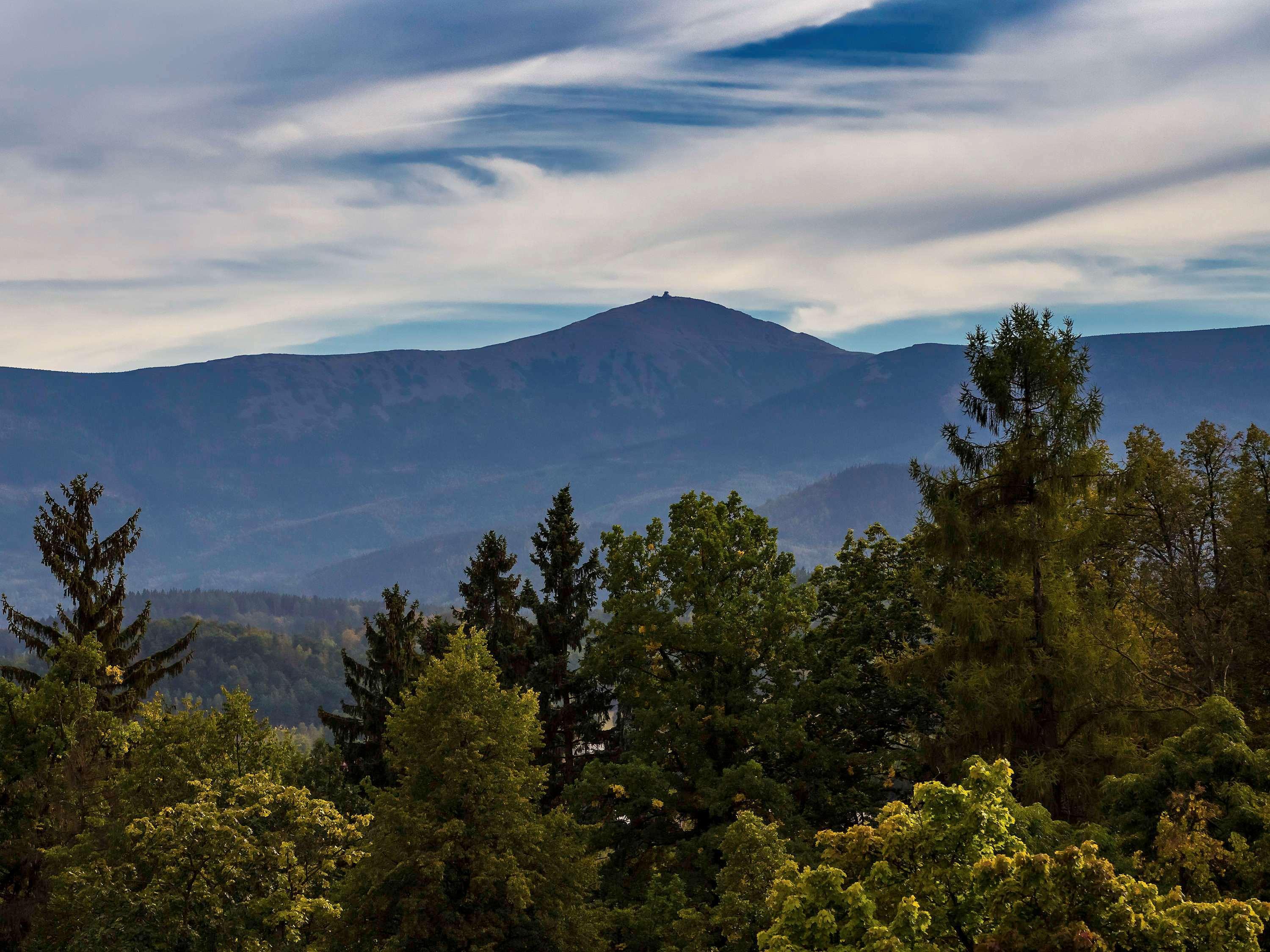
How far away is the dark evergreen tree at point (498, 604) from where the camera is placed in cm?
4359


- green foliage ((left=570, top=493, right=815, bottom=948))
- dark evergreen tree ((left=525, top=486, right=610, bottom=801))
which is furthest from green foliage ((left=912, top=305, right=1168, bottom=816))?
dark evergreen tree ((left=525, top=486, right=610, bottom=801))

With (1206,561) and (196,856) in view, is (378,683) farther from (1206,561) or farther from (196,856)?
(1206,561)

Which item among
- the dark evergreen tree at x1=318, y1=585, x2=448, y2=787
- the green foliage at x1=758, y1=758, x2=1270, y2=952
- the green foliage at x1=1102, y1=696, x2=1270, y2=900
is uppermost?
the green foliage at x1=758, y1=758, x2=1270, y2=952

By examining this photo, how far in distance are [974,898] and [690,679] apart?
66.0 feet

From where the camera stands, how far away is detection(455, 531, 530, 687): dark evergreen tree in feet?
143

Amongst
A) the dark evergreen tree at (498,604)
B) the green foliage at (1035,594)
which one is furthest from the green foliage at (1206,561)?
the dark evergreen tree at (498,604)

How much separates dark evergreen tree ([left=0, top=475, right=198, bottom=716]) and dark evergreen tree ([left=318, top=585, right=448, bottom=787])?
8423mm

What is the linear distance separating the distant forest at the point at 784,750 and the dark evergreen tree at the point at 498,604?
5.94 meters

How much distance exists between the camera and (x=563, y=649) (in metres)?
43.2

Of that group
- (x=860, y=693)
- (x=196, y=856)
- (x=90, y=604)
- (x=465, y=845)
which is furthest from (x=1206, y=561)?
(x=90, y=604)

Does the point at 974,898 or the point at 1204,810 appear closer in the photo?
the point at 974,898

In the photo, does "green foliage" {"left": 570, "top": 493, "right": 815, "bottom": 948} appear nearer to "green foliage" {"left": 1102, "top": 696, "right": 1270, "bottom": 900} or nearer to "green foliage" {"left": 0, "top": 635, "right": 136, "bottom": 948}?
"green foliage" {"left": 1102, "top": 696, "right": 1270, "bottom": 900}

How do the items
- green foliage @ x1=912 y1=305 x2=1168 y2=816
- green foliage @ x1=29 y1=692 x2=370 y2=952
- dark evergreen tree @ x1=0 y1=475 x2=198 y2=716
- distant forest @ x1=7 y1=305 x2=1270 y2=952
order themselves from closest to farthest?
1. distant forest @ x1=7 y1=305 x2=1270 y2=952
2. green foliage @ x1=29 y1=692 x2=370 y2=952
3. green foliage @ x1=912 y1=305 x2=1168 y2=816
4. dark evergreen tree @ x1=0 y1=475 x2=198 y2=716

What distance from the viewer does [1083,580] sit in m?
30.2
